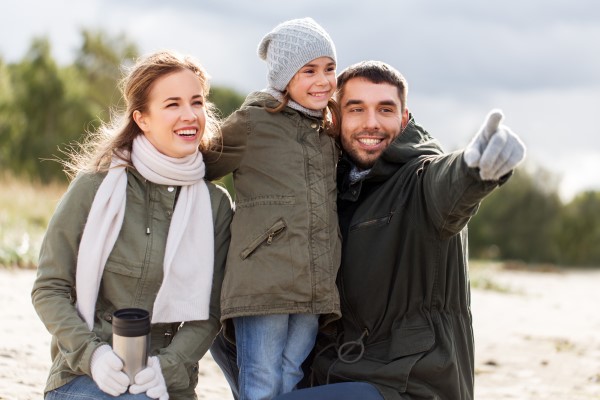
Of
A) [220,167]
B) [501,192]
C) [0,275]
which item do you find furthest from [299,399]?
[501,192]

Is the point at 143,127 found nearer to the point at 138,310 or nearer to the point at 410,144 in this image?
the point at 138,310

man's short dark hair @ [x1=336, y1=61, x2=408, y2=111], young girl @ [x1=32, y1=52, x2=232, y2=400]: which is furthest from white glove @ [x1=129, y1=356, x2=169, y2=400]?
man's short dark hair @ [x1=336, y1=61, x2=408, y2=111]

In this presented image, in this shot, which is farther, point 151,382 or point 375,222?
point 375,222

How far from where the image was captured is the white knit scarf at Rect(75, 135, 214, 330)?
11.3 ft

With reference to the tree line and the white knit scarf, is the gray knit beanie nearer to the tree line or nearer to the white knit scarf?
the white knit scarf

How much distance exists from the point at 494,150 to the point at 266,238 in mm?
1144

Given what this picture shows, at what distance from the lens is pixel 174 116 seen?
11.8 ft

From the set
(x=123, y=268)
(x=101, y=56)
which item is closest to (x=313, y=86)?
(x=123, y=268)

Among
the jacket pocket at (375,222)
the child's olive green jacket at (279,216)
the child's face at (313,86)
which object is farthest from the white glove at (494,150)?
the child's face at (313,86)

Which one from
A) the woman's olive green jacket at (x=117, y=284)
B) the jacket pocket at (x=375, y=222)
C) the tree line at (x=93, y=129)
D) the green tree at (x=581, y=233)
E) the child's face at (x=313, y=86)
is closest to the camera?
the woman's olive green jacket at (x=117, y=284)

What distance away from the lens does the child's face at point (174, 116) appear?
3600 millimetres

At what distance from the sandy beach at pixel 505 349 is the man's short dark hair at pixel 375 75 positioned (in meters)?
2.37

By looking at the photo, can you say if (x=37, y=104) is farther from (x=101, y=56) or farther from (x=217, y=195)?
(x=217, y=195)

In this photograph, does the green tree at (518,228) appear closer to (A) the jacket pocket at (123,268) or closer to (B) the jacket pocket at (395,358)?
(B) the jacket pocket at (395,358)
